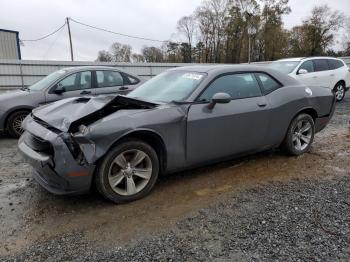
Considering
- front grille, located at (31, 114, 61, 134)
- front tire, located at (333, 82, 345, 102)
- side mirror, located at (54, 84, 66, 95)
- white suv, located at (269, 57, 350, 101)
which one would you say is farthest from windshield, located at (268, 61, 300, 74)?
front grille, located at (31, 114, 61, 134)

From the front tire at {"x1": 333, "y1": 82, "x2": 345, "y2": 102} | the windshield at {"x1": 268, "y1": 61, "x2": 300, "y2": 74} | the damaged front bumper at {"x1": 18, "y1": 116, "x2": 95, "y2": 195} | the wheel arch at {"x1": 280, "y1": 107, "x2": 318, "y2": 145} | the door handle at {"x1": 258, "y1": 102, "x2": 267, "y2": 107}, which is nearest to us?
the damaged front bumper at {"x1": 18, "y1": 116, "x2": 95, "y2": 195}

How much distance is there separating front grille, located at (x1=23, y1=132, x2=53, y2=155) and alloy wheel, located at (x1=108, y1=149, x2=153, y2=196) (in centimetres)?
68

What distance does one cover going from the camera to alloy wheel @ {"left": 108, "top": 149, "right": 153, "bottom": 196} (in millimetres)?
3395

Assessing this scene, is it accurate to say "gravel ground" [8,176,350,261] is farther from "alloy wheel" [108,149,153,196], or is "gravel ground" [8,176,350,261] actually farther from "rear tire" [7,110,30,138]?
"rear tire" [7,110,30,138]

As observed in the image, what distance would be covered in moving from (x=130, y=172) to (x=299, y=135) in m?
3.01

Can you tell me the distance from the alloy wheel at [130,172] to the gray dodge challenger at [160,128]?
0.04 ft

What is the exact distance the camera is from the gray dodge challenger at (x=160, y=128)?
317cm

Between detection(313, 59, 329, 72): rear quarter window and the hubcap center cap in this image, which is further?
detection(313, 59, 329, 72): rear quarter window

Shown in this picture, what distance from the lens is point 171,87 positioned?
4.23 metres

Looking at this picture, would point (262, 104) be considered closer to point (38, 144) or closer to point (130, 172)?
point (130, 172)

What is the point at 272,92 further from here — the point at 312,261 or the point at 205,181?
the point at 312,261

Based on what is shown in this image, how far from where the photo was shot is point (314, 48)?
5297cm

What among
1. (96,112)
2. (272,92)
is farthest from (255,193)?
(96,112)

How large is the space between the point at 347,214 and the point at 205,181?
166cm
